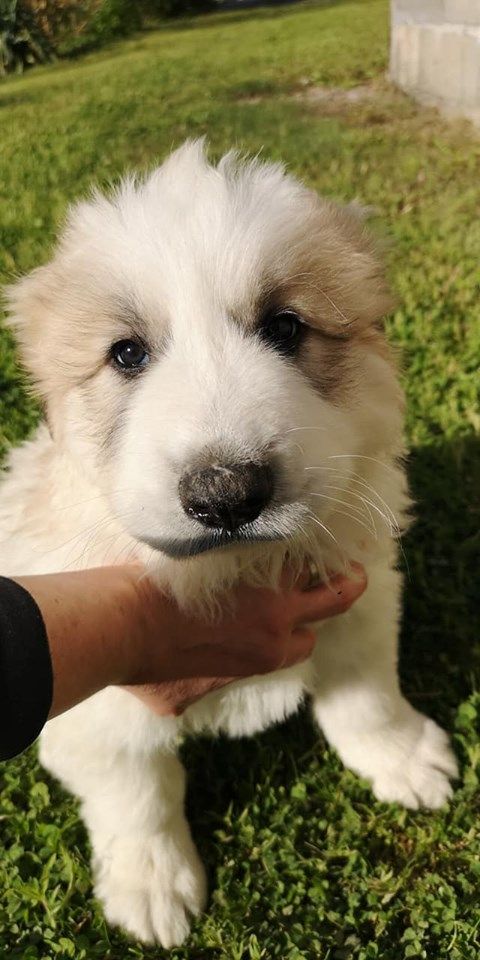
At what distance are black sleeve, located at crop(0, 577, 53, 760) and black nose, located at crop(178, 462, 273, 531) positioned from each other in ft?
1.20

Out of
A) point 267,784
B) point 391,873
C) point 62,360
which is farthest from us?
point 267,784

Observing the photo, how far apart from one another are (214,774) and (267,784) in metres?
0.18

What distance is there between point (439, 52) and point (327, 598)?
11.4ft

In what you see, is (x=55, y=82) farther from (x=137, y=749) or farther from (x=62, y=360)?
(x=137, y=749)

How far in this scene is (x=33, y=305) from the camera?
6.64 ft

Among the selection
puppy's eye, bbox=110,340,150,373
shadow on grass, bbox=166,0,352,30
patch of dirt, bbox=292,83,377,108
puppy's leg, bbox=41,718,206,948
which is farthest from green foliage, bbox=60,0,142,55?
puppy's leg, bbox=41,718,206,948

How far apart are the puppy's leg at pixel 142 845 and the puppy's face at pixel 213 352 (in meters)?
0.83

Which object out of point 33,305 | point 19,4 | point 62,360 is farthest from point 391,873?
point 19,4

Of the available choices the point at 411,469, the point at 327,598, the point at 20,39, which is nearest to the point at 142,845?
the point at 327,598

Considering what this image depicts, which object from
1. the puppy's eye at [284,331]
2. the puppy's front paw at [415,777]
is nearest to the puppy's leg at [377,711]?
the puppy's front paw at [415,777]

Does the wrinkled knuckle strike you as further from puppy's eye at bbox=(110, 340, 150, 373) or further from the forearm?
puppy's eye at bbox=(110, 340, 150, 373)

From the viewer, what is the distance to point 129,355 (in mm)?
1736

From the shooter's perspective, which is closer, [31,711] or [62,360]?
[31,711]

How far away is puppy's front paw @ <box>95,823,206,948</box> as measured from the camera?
2.20 m
